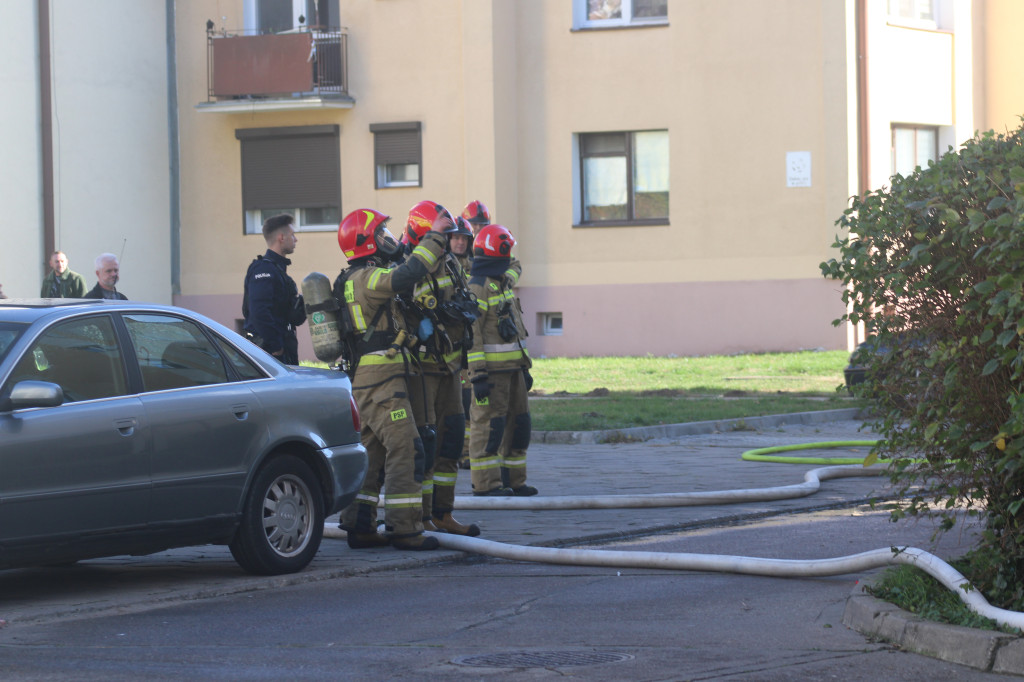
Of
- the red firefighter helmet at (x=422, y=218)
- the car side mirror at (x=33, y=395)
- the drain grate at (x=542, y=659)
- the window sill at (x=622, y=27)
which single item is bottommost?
the drain grate at (x=542, y=659)

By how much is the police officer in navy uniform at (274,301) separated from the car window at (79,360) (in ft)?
10.1

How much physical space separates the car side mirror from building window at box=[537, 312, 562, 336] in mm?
20157

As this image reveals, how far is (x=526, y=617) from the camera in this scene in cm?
667

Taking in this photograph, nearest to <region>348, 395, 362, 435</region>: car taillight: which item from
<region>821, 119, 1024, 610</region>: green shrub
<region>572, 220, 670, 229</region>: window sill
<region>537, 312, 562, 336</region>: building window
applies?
Result: <region>821, 119, 1024, 610</region>: green shrub

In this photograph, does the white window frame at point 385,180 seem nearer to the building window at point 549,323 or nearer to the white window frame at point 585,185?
the white window frame at point 585,185

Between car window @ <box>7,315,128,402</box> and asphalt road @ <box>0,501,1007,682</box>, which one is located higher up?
car window @ <box>7,315,128,402</box>

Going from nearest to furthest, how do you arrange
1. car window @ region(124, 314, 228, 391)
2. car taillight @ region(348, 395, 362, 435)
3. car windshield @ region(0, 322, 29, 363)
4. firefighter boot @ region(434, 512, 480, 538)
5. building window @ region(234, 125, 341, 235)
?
car windshield @ region(0, 322, 29, 363)
car window @ region(124, 314, 228, 391)
car taillight @ region(348, 395, 362, 435)
firefighter boot @ region(434, 512, 480, 538)
building window @ region(234, 125, 341, 235)

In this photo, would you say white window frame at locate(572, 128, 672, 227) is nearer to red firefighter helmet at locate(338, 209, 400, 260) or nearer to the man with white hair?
the man with white hair

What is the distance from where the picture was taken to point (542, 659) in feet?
19.0

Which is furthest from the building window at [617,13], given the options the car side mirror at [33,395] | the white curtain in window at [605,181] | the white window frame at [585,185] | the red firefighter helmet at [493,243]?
the car side mirror at [33,395]

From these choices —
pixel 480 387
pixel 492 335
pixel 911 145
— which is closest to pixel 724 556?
pixel 480 387

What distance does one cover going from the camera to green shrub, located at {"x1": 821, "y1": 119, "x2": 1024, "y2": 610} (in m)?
5.57

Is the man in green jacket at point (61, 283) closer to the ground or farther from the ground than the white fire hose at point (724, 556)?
farther from the ground

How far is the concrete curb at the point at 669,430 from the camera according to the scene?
15.1m
